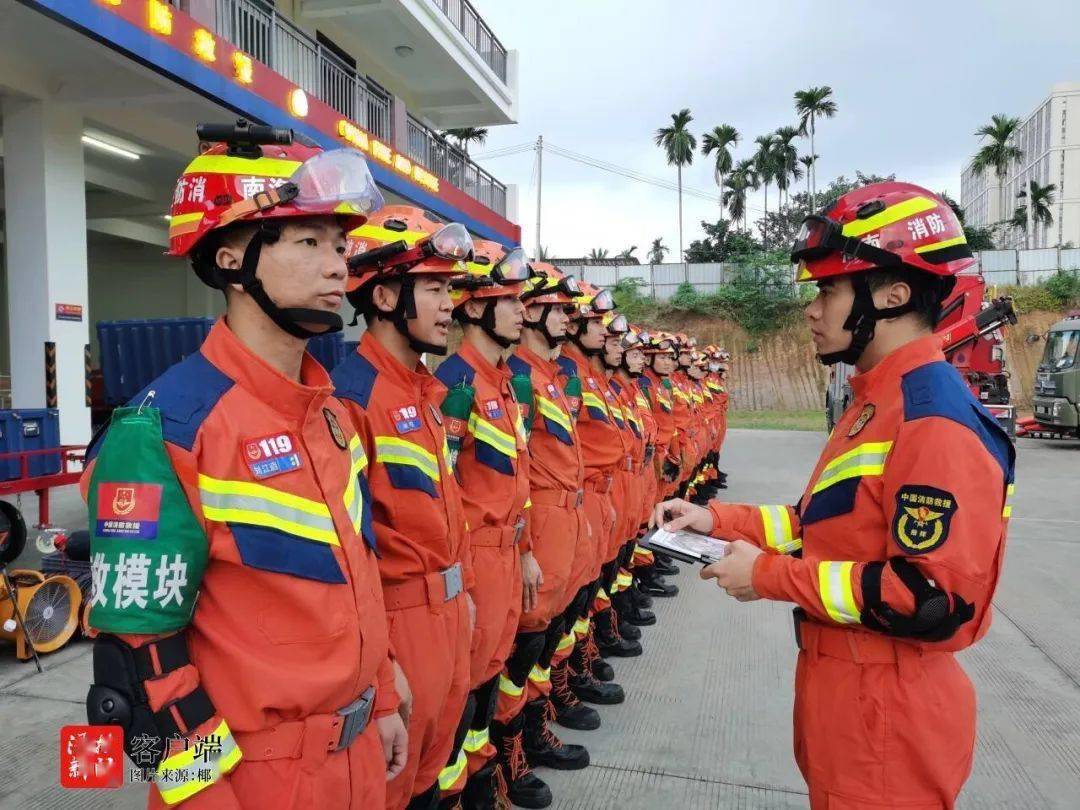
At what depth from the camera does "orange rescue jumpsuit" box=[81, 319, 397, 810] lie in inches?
59.7

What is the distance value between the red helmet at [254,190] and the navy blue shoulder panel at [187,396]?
31 centimetres

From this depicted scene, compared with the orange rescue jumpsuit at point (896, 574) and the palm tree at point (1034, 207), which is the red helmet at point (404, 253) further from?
the palm tree at point (1034, 207)

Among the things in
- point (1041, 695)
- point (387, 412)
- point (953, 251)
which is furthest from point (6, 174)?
point (1041, 695)

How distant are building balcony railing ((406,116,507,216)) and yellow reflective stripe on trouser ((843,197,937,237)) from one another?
13.6 m

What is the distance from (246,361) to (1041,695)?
16.1ft

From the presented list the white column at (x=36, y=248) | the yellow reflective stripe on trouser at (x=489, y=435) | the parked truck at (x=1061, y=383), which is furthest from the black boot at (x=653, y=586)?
the parked truck at (x=1061, y=383)

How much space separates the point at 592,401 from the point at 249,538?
11.6 ft

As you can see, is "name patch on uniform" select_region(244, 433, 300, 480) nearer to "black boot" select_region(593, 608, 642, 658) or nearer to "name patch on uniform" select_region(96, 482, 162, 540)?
"name patch on uniform" select_region(96, 482, 162, 540)

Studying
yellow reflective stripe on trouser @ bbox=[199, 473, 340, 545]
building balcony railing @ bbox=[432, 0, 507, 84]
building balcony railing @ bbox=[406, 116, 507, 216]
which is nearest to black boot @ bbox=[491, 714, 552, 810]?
yellow reflective stripe on trouser @ bbox=[199, 473, 340, 545]

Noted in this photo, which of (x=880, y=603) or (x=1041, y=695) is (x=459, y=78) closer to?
(x=1041, y=695)

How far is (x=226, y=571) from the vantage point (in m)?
1.58

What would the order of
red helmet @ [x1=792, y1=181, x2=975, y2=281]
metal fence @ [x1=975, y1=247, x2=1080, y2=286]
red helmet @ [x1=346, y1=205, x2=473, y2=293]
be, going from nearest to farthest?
1. red helmet @ [x1=792, y1=181, x2=975, y2=281]
2. red helmet @ [x1=346, y1=205, x2=473, y2=293]
3. metal fence @ [x1=975, y1=247, x2=1080, y2=286]

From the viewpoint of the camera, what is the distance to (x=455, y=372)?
10.9 feet

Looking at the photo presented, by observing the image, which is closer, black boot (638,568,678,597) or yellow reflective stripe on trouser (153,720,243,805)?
yellow reflective stripe on trouser (153,720,243,805)
